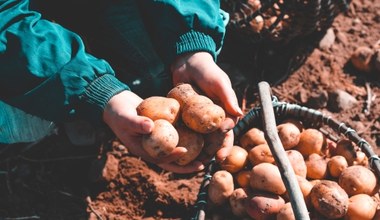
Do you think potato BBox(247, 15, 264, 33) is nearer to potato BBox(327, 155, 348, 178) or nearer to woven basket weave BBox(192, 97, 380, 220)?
woven basket weave BBox(192, 97, 380, 220)

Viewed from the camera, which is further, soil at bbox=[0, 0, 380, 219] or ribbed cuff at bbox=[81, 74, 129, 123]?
soil at bbox=[0, 0, 380, 219]

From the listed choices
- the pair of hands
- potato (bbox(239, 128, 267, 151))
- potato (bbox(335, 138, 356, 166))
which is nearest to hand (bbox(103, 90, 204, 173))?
the pair of hands

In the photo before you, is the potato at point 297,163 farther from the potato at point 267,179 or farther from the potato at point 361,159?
the potato at point 361,159

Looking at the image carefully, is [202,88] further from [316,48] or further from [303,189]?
[316,48]

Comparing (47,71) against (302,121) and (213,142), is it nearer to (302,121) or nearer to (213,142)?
(213,142)

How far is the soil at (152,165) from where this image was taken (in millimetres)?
2053

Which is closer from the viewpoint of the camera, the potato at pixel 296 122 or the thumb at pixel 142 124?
the thumb at pixel 142 124

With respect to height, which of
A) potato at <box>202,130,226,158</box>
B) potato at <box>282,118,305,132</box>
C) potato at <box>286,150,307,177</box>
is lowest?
potato at <box>286,150,307,177</box>

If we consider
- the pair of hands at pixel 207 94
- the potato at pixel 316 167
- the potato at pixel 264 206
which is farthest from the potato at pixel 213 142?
the potato at pixel 316 167

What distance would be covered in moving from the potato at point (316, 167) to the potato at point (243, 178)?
22cm

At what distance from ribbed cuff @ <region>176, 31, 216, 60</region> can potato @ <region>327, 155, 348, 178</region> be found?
1.91 ft

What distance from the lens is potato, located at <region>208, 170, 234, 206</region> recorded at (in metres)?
1.68

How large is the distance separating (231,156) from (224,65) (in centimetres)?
84

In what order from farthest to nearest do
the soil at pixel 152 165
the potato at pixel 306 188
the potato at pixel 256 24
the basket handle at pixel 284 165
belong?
the potato at pixel 256 24 → the soil at pixel 152 165 → the potato at pixel 306 188 → the basket handle at pixel 284 165
